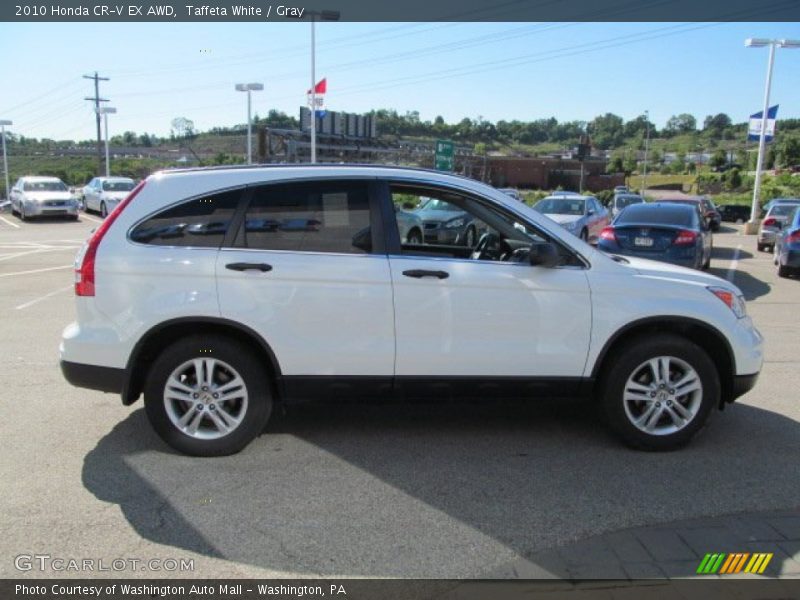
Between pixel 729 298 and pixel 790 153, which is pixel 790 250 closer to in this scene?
pixel 729 298

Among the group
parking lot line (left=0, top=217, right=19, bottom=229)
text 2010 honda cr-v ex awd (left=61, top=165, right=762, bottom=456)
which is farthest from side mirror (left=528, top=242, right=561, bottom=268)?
parking lot line (left=0, top=217, right=19, bottom=229)

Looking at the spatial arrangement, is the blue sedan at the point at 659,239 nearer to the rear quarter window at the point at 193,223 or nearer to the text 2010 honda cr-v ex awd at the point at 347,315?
the text 2010 honda cr-v ex awd at the point at 347,315

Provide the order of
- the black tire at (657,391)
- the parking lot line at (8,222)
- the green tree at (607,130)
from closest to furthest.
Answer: the black tire at (657,391) < the parking lot line at (8,222) < the green tree at (607,130)

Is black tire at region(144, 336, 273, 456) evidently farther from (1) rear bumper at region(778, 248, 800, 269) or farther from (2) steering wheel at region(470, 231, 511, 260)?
(1) rear bumper at region(778, 248, 800, 269)

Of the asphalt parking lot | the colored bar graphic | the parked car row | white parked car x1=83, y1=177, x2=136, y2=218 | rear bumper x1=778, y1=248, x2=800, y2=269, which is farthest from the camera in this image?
white parked car x1=83, y1=177, x2=136, y2=218

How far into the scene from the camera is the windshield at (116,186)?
93.6ft

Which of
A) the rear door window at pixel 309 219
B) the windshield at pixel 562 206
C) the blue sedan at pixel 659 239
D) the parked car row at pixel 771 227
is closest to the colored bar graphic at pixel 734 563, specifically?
the rear door window at pixel 309 219

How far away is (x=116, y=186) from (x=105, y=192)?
2.40ft

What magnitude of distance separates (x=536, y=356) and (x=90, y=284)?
293 centimetres

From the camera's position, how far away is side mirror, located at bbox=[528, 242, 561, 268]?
4379 millimetres

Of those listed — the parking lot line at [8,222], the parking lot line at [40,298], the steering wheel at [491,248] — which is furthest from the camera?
the parking lot line at [8,222]

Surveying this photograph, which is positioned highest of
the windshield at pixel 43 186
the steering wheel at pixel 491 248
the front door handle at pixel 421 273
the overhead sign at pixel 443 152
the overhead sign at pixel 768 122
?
the overhead sign at pixel 768 122

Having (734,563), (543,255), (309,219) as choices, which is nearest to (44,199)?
(309,219)

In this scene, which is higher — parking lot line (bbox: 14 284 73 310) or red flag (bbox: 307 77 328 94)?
red flag (bbox: 307 77 328 94)
